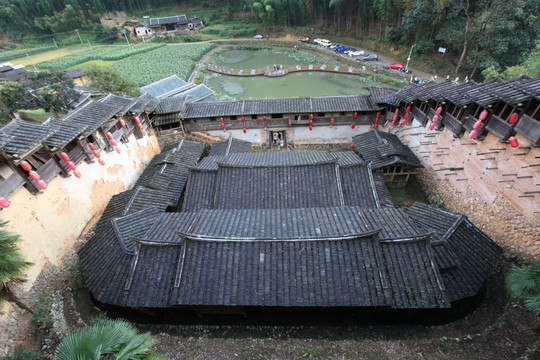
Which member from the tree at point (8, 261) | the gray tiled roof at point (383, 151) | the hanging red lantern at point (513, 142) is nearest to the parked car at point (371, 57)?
the gray tiled roof at point (383, 151)

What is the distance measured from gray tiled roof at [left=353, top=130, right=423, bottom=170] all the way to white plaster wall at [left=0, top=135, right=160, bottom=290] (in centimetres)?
1845

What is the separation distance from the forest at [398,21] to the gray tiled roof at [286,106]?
19170 mm

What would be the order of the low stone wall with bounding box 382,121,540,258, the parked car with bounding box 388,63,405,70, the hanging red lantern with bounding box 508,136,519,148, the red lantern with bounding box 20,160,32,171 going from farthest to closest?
the parked car with bounding box 388,63,405,70 → the low stone wall with bounding box 382,121,540,258 → the hanging red lantern with bounding box 508,136,519,148 → the red lantern with bounding box 20,160,32,171

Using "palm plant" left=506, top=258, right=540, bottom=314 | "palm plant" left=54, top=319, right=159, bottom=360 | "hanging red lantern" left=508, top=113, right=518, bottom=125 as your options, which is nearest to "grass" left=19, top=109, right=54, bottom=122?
"palm plant" left=54, top=319, right=159, bottom=360

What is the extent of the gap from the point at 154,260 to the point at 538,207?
58.0ft

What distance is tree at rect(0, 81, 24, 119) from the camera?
26.3 metres

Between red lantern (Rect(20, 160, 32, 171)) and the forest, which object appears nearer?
red lantern (Rect(20, 160, 32, 171))

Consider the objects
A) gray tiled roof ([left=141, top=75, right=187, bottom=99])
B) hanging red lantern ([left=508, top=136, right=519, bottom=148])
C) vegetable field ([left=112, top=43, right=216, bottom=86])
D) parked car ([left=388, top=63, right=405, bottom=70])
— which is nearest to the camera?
hanging red lantern ([left=508, top=136, right=519, bottom=148])

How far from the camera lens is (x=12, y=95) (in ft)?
87.6

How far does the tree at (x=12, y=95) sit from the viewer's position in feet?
86.2

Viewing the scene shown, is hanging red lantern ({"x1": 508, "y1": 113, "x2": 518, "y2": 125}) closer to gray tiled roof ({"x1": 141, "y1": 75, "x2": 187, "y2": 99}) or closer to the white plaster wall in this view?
the white plaster wall

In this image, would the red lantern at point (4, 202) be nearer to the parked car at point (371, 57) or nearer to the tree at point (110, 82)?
the tree at point (110, 82)

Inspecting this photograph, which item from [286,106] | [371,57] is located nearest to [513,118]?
[286,106]

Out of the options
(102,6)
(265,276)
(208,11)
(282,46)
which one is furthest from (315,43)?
(102,6)
